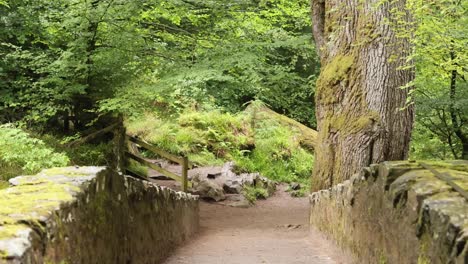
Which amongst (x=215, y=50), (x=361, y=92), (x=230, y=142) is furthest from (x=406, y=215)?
(x=230, y=142)

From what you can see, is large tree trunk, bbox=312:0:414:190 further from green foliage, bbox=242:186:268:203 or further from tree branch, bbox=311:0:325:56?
green foliage, bbox=242:186:268:203

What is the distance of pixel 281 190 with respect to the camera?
59.6 feet

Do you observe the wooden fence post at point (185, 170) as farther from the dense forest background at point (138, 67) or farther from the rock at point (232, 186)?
the rock at point (232, 186)

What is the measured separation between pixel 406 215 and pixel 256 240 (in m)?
5.71

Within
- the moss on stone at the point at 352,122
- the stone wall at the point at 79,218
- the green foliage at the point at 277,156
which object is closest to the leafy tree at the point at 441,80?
the moss on stone at the point at 352,122

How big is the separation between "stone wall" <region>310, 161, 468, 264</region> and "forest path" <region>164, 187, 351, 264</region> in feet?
2.76

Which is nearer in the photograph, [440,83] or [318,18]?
[318,18]

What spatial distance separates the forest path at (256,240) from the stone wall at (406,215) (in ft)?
2.76

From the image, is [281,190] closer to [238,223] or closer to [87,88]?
[238,223]

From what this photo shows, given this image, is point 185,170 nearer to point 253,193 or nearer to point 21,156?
point 253,193

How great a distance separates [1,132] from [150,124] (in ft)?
41.9

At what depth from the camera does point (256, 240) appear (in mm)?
8602

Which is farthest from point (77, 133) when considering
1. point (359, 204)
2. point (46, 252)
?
point (46, 252)

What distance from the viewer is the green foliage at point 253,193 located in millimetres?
15666
